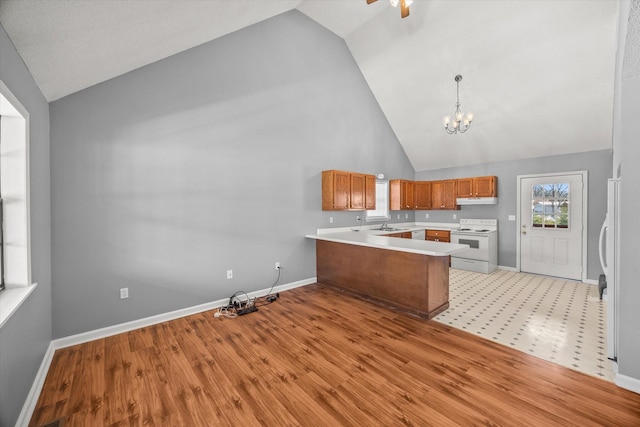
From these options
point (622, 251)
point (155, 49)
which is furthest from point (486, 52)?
point (155, 49)

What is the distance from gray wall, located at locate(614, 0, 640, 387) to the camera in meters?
1.91

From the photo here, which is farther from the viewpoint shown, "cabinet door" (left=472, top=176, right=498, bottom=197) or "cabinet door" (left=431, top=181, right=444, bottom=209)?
"cabinet door" (left=431, top=181, right=444, bottom=209)

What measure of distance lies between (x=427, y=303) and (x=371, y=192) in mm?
2754

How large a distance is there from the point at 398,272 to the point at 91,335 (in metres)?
3.59

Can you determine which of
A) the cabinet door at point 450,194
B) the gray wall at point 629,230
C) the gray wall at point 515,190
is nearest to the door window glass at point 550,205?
the gray wall at point 515,190

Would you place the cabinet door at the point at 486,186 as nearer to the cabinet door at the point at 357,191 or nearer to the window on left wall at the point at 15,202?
the cabinet door at the point at 357,191

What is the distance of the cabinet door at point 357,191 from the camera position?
16.6ft

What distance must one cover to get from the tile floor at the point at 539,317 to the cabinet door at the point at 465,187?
2103 mm

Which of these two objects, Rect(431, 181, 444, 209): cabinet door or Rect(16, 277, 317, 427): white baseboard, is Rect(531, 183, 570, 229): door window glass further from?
Rect(16, 277, 317, 427): white baseboard

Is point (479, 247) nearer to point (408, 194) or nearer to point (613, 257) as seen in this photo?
point (408, 194)

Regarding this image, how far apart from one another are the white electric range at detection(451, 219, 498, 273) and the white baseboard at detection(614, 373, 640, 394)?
11.7ft

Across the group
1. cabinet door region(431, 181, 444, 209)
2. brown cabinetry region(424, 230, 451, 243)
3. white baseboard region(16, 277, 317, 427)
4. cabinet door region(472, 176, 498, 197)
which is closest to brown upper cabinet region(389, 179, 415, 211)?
cabinet door region(431, 181, 444, 209)

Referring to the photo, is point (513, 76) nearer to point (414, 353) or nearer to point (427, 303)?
point (427, 303)

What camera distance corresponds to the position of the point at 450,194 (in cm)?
645
